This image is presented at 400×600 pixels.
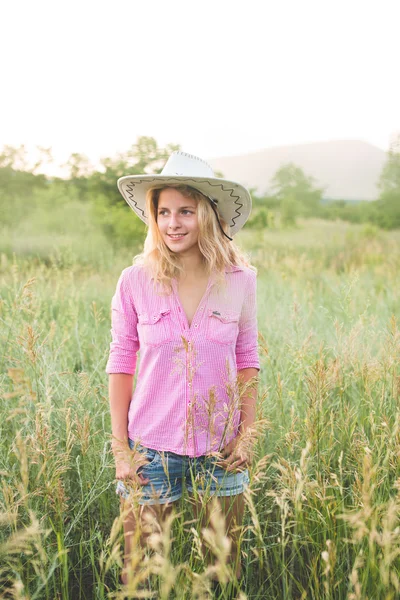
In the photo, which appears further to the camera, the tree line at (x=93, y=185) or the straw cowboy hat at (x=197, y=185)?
the tree line at (x=93, y=185)

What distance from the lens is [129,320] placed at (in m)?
1.93

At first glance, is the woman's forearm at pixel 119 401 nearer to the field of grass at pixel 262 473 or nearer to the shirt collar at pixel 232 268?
the field of grass at pixel 262 473

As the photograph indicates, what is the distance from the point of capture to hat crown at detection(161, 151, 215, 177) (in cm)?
196

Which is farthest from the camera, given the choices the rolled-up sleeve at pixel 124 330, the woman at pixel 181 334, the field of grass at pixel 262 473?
the rolled-up sleeve at pixel 124 330

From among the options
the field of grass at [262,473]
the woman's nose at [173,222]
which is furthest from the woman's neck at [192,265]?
the field of grass at [262,473]

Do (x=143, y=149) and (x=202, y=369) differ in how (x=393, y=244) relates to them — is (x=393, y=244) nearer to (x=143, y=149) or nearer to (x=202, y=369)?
(x=143, y=149)

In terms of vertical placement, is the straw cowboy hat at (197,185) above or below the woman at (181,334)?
above

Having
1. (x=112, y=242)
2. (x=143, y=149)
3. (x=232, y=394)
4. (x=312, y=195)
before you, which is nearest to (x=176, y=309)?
(x=232, y=394)

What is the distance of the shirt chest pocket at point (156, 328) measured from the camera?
1.82m

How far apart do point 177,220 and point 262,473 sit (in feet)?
3.25

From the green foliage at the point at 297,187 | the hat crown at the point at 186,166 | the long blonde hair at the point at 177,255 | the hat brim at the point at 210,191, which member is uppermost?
the green foliage at the point at 297,187

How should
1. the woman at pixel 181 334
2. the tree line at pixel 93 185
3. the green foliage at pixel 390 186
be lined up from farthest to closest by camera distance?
the green foliage at pixel 390 186 < the tree line at pixel 93 185 < the woman at pixel 181 334

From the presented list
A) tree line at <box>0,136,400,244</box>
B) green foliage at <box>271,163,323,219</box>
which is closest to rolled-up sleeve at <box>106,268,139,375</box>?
tree line at <box>0,136,400,244</box>

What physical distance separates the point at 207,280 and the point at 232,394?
593mm
